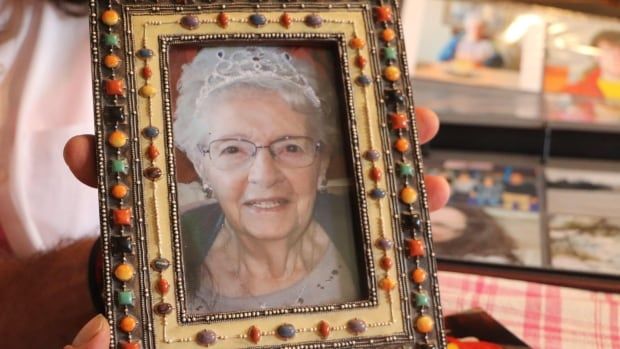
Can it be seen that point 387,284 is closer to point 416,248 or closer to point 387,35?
point 416,248

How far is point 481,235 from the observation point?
0.72 meters

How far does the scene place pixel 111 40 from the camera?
17.4 inches

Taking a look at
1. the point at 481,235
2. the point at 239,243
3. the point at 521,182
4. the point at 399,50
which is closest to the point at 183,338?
the point at 239,243

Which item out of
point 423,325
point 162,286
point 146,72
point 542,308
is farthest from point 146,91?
point 542,308

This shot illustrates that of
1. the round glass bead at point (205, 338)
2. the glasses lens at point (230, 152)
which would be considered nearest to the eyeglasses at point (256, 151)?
the glasses lens at point (230, 152)

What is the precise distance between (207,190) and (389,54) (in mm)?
150

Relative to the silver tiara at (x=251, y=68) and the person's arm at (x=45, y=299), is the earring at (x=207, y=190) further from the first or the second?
the person's arm at (x=45, y=299)

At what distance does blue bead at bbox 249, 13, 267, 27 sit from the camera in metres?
0.47

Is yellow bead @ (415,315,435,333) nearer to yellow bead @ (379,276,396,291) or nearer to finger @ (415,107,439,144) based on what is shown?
yellow bead @ (379,276,396,291)

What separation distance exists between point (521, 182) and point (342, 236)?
0.40m

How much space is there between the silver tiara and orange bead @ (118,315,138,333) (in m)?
0.14

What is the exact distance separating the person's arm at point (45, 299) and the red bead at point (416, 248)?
0.81ft

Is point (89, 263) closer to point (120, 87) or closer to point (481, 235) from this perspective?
point (120, 87)

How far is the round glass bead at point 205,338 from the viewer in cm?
41
